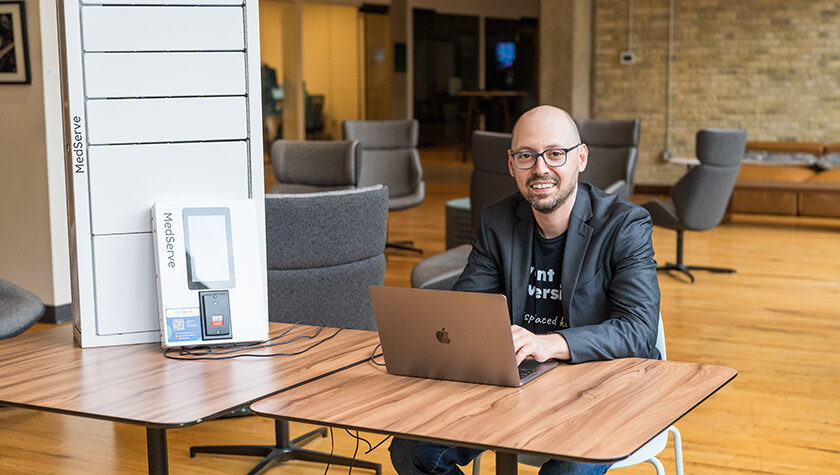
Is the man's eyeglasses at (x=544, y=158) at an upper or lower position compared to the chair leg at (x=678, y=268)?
upper

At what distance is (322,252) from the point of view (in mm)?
3441

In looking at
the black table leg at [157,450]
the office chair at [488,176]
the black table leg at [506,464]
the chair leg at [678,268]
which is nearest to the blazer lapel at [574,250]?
the black table leg at [506,464]

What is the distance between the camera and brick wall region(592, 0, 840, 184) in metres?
11.3

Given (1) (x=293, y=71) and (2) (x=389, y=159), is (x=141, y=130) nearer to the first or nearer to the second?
(2) (x=389, y=159)

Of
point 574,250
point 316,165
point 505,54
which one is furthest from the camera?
point 505,54

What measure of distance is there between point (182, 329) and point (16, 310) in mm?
1580

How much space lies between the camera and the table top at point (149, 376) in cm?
188

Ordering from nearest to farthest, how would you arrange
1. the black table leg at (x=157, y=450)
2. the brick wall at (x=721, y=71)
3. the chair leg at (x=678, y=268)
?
the black table leg at (x=157, y=450)
the chair leg at (x=678, y=268)
the brick wall at (x=721, y=71)

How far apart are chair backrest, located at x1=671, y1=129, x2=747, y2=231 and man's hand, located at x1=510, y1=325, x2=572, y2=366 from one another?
5082mm

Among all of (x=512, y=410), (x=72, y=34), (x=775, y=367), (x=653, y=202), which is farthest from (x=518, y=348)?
(x=653, y=202)

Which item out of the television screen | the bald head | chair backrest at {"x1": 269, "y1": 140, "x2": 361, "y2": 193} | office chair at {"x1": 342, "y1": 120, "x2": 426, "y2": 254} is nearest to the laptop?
the bald head

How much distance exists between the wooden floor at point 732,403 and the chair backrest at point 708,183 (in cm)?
48

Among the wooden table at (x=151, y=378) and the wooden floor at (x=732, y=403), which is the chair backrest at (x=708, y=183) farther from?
the wooden table at (x=151, y=378)

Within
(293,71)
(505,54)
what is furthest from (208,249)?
(505,54)
